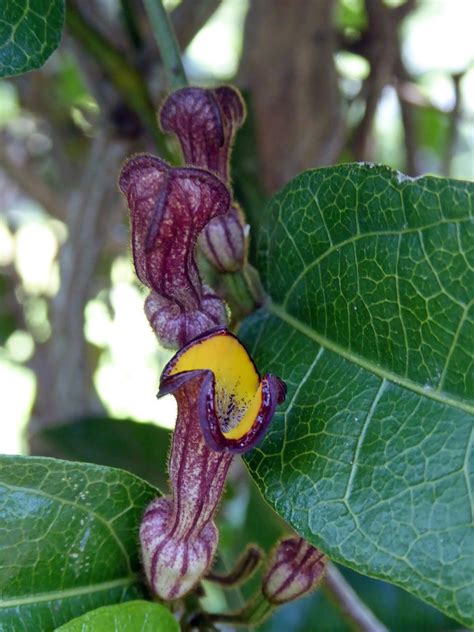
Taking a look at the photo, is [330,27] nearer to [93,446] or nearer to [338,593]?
[93,446]

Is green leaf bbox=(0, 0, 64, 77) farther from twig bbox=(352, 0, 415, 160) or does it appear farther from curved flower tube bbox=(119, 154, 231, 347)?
twig bbox=(352, 0, 415, 160)

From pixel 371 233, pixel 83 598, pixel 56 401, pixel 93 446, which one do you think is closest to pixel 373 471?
pixel 371 233

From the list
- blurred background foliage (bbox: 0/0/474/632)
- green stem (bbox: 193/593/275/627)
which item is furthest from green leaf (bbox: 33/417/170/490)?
green stem (bbox: 193/593/275/627)

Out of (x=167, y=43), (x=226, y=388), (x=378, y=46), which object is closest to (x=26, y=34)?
(x=167, y=43)

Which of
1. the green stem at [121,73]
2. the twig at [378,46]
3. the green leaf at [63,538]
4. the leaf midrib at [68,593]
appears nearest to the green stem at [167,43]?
the green stem at [121,73]

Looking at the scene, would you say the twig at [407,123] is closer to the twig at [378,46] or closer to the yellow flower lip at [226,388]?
the twig at [378,46]
